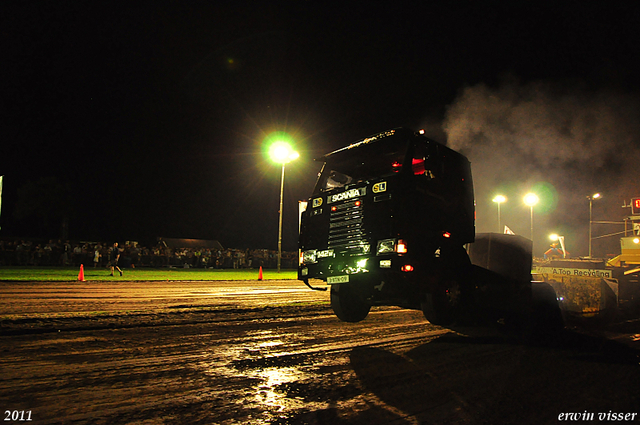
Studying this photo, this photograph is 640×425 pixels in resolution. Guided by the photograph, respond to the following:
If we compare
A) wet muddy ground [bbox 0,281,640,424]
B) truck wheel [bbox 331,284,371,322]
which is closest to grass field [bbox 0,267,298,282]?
wet muddy ground [bbox 0,281,640,424]

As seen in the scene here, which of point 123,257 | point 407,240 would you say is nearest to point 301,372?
point 407,240

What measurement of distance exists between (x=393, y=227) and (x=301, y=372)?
275 centimetres

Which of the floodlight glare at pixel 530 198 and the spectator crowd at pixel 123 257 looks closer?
the spectator crowd at pixel 123 257

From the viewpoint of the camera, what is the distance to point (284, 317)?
8688mm

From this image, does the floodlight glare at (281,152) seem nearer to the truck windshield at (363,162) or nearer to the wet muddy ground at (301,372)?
the truck windshield at (363,162)

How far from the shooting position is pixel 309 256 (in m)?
7.71

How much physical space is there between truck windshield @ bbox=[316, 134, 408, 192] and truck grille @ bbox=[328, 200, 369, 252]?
48 centimetres

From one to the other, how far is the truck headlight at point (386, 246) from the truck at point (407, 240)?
0.02m

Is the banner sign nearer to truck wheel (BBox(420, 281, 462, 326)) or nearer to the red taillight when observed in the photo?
truck wheel (BBox(420, 281, 462, 326))

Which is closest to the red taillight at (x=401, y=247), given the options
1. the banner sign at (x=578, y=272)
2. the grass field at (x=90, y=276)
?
the banner sign at (x=578, y=272)

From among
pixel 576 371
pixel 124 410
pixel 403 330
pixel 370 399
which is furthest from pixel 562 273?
pixel 124 410

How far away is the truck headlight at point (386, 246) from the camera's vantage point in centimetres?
628

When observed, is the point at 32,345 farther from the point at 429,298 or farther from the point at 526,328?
the point at 526,328

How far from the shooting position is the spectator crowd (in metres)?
29.2
